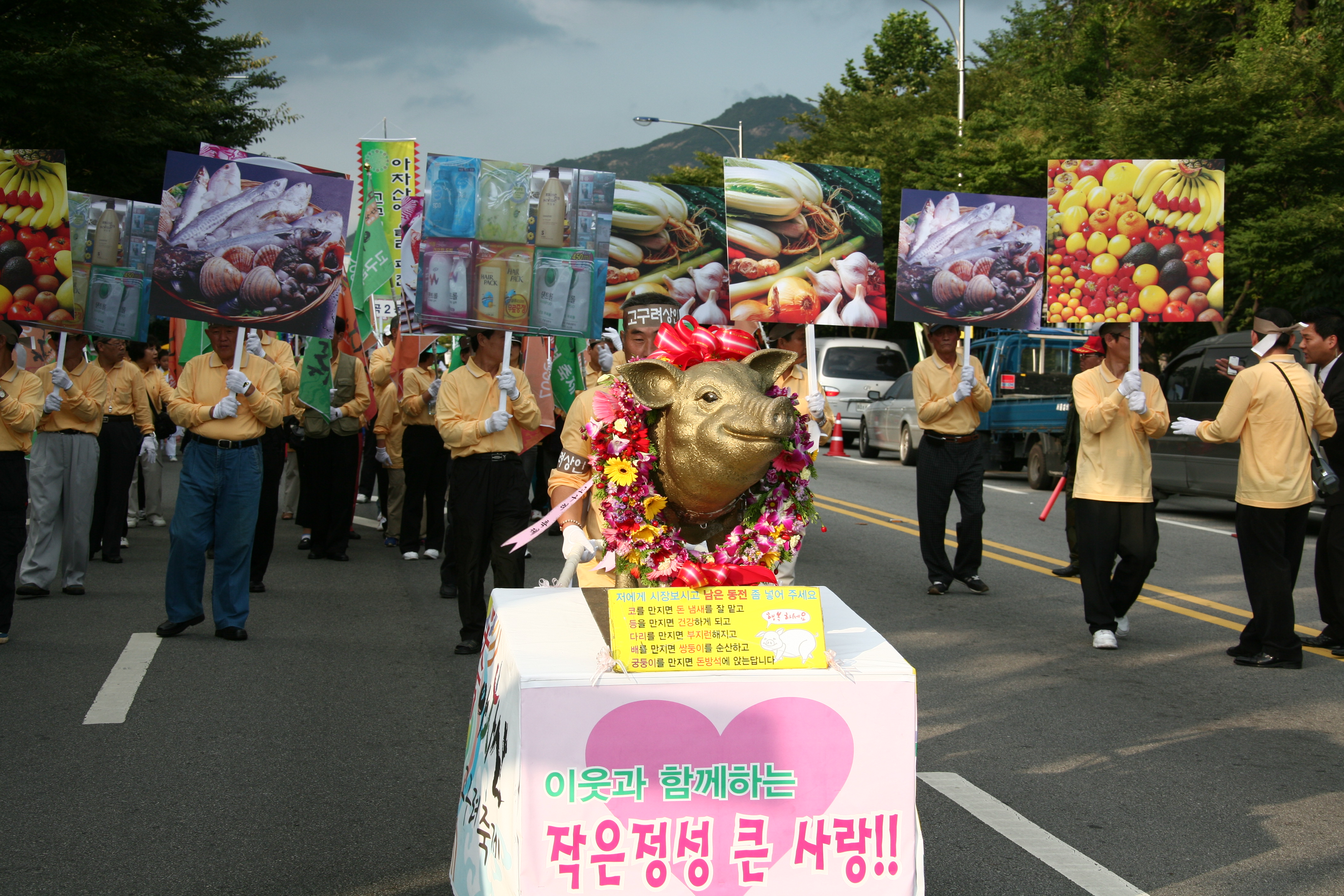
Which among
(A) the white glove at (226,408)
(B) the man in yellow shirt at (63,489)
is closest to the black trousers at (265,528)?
(B) the man in yellow shirt at (63,489)

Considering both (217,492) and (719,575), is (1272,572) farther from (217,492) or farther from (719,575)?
(217,492)

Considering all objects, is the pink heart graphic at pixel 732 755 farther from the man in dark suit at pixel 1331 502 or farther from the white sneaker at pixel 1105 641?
the man in dark suit at pixel 1331 502

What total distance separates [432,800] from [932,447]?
6.11m

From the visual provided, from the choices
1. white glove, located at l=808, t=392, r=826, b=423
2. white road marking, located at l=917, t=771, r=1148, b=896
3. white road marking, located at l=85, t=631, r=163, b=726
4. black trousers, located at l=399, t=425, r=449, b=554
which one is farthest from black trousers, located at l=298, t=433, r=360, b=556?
white road marking, located at l=917, t=771, r=1148, b=896

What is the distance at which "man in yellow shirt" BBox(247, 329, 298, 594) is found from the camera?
866 centimetres

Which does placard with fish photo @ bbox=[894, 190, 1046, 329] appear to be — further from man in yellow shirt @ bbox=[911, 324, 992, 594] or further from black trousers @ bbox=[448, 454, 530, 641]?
black trousers @ bbox=[448, 454, 530, 641]

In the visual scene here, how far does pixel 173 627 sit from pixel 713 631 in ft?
19.4

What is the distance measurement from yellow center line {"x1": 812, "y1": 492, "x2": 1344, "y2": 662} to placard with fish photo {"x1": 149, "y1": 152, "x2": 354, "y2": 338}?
11.8 ft

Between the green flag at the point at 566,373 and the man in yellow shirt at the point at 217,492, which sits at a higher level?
the green flag at the point at 566,373

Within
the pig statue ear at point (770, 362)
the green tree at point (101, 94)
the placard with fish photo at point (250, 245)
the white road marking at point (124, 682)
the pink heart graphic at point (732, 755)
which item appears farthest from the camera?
the green tree at point (101, 94)

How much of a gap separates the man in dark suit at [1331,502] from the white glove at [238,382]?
22.5 ft

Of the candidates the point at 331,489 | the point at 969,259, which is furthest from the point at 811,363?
the point at 331,489

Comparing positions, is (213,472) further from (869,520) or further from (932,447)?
(869,520)

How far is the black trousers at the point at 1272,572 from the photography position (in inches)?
289
